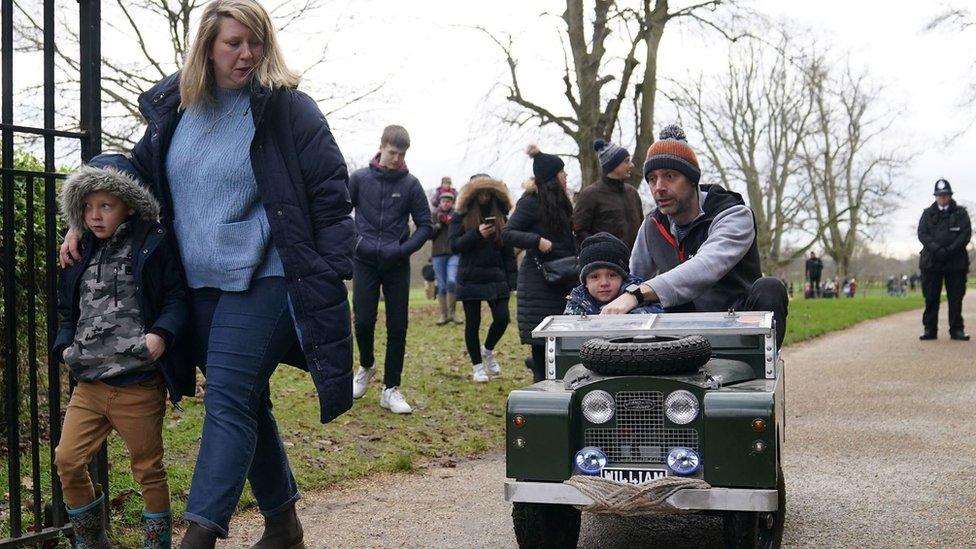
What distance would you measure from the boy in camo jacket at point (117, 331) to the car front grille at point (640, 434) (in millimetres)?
1632

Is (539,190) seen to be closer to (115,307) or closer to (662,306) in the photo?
(662,306)

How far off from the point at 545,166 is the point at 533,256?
2.33 ft

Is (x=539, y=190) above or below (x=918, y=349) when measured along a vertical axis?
above

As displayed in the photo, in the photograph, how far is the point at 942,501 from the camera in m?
4.96

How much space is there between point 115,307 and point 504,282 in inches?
214

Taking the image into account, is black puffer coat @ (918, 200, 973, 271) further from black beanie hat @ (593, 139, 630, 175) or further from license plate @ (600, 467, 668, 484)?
license plate @ (600, 467, 668, 484)

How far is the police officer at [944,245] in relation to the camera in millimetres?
13094

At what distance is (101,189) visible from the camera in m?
3.58

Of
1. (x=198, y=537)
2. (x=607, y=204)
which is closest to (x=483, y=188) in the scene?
(x=607, y=204)

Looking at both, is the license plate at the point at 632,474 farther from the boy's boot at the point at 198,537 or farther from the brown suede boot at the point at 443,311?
the brown suede boot at the point at 443,311

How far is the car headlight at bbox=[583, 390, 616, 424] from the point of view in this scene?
3615mm

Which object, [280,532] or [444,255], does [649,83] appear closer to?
[444,255]

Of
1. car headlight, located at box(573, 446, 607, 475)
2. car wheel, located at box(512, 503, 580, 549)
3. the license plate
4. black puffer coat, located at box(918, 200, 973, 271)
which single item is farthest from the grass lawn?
black puffer coat, located at box(918, 200, 973, 271)

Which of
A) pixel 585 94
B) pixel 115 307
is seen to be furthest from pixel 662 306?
pixel 585 94
